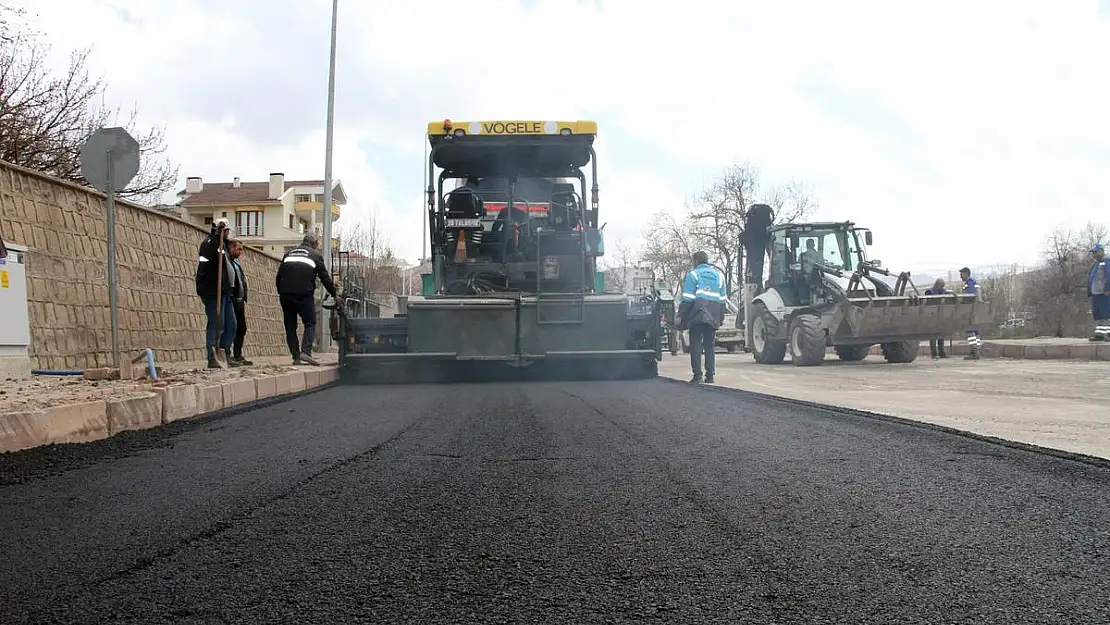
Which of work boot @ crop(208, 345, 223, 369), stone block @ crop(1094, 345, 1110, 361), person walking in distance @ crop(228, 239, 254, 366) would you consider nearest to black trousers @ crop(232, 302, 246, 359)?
person walking in distance @ crop(228, 239, 254, 366)

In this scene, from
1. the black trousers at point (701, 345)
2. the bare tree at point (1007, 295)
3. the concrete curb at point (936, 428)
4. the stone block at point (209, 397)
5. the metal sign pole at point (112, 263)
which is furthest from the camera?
the bare tree at point (1007, 295)

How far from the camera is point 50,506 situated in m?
3.53

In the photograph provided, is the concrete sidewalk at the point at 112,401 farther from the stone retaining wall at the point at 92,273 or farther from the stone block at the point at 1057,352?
the stone block at the point at 1057,352

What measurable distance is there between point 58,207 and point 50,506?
7770 mm

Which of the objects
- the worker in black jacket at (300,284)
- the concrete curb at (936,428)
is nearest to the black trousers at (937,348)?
the concrete curb at (936,428)

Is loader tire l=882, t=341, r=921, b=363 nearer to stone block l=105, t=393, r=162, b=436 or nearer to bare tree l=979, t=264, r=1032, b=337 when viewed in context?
stone block l=105, t=393, r=162, b=436

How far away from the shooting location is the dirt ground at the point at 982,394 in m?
5.54

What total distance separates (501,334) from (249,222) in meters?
54.3

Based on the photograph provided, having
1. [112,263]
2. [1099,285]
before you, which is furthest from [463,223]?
[1099,285]

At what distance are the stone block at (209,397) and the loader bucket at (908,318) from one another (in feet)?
31.5

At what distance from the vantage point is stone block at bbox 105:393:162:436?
19.3ft

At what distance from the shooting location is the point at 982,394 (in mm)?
8344

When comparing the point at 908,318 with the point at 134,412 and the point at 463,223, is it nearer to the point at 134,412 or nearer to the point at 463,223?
the point at 463,223

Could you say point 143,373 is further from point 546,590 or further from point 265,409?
point 546,590
